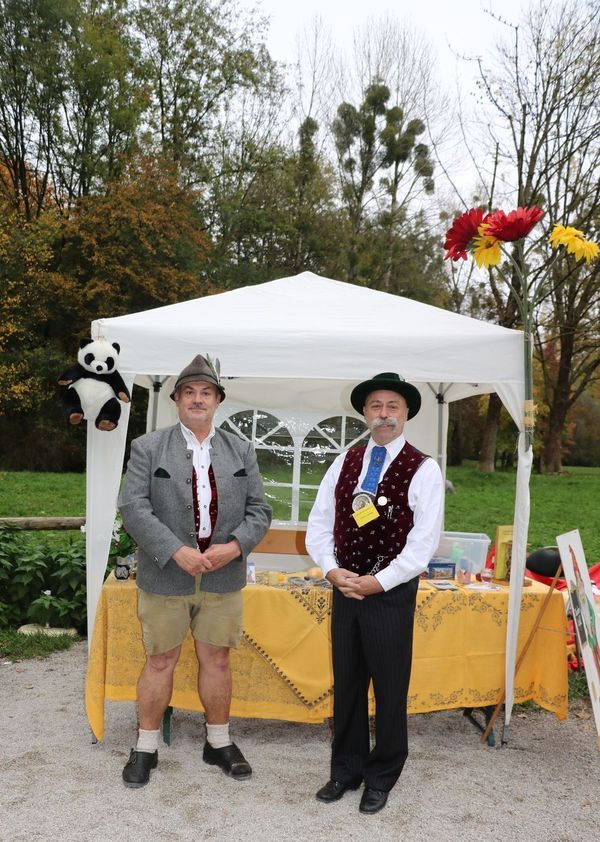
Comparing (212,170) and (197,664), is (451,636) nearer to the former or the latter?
(197,664)

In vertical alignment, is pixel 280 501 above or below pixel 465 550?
above

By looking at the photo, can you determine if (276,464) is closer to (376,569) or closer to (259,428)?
(259,428)

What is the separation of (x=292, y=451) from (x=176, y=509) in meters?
2.87

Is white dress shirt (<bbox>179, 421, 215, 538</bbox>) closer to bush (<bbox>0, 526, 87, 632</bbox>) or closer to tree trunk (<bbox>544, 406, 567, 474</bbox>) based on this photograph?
bush (<bbox>0, 526, 87, 632</bbox>)

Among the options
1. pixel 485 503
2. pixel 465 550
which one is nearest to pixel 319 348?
pixel 465 550

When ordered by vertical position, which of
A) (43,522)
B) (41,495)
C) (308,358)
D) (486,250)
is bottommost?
(41,495)

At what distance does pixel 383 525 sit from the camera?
269 centimetres

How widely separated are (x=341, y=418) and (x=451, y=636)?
8.55ft

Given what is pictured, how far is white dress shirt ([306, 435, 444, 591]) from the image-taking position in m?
2.62

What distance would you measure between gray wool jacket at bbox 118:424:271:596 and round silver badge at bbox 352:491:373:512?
0.46 meters

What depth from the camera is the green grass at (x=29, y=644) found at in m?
4.62

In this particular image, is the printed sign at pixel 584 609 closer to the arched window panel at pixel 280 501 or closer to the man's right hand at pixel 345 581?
the man's right hand at pixel 345 581

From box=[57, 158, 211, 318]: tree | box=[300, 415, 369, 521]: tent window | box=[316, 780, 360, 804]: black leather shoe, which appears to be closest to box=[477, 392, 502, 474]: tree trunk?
box=[57, 158, 211, 318]: tree

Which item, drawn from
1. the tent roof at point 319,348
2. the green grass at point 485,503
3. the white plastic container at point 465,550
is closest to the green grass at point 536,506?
the green grass at point 485,503
